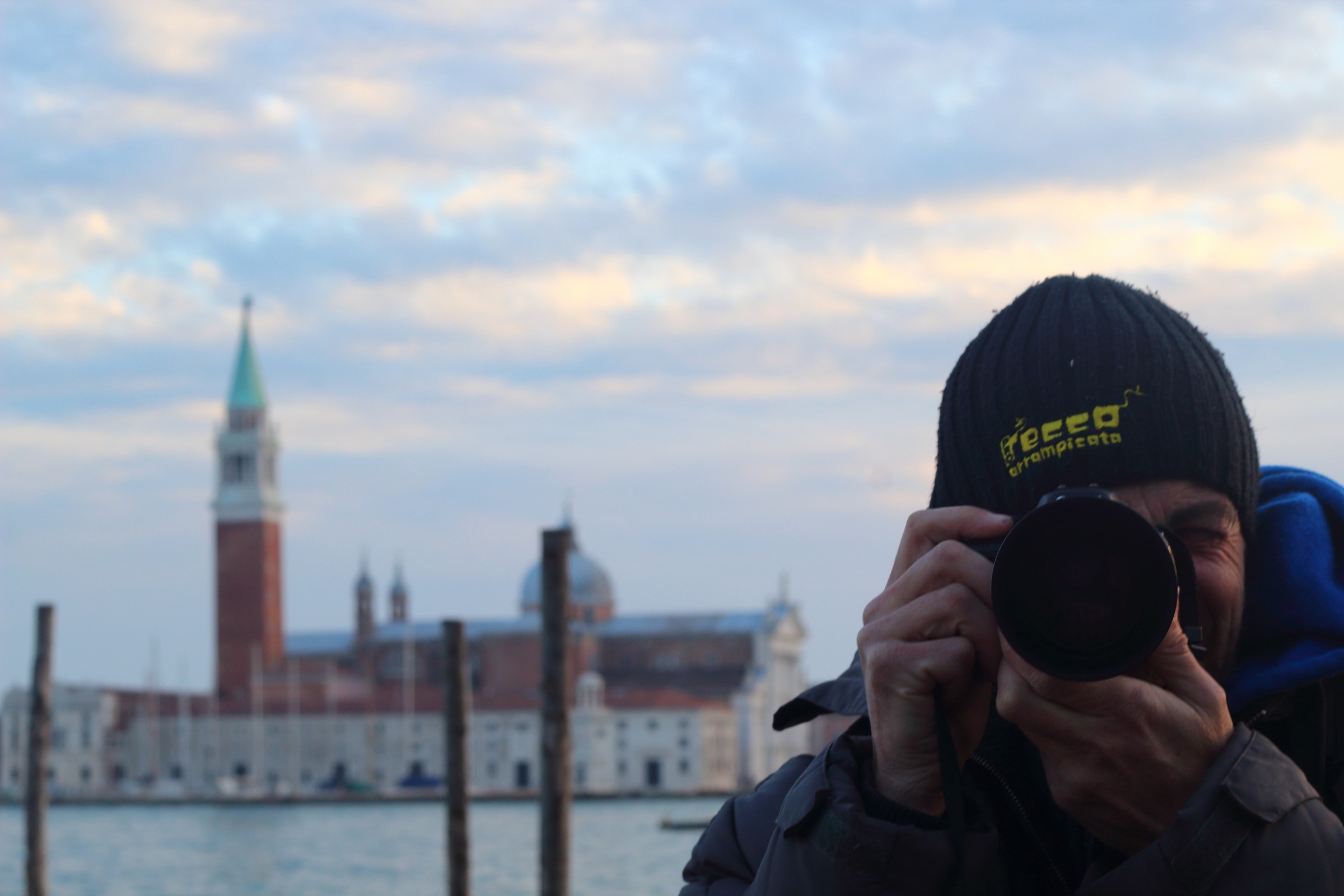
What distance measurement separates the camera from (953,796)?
0.87 m

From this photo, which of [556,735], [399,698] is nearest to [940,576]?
[556,735]

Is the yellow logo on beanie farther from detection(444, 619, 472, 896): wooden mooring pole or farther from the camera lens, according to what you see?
detection(444, 619, 472, 896): wooden mooring pole

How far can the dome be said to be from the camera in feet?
205

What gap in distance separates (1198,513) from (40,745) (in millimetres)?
13280

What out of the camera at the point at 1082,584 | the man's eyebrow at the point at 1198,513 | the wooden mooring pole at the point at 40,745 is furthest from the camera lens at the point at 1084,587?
the wooden mooring pole at the point at 40,745

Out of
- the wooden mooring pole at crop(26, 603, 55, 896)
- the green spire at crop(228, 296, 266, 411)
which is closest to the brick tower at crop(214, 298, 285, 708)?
the green spire at crop(228, 296, 266, 411)

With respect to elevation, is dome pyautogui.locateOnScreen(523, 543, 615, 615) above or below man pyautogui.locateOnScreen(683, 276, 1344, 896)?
above

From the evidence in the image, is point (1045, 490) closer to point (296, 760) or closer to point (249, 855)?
point (249, 855)

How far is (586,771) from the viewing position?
56.0 m

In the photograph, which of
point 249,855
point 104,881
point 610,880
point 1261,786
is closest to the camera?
point 1261,786

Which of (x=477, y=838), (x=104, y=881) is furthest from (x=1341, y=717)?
(x=477, y=838)

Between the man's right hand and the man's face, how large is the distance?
3.6 inches

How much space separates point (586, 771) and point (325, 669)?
9.72 meters

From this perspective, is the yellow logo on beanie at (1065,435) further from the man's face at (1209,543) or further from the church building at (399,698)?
the church building at (399,698)
